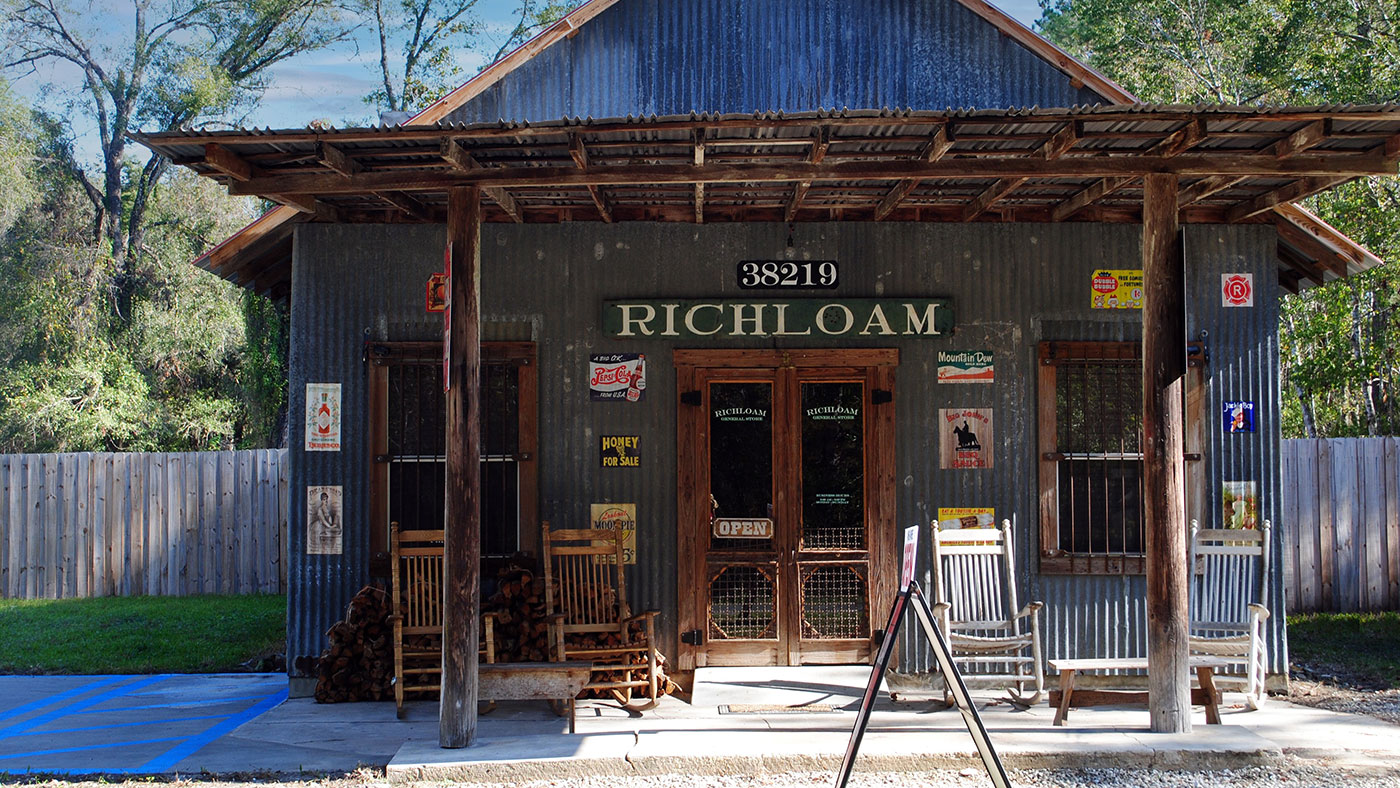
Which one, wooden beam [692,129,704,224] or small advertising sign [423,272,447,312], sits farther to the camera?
small advertising sign [423,272,447,312]

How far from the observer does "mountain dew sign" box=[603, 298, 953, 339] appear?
321 inches

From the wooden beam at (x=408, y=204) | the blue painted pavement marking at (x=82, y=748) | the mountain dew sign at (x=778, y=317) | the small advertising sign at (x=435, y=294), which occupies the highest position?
the wooden beam at (x=408, y=204)

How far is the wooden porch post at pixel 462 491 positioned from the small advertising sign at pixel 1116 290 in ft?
15.3

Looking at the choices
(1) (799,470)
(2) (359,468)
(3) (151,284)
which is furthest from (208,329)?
(1) (799,470)

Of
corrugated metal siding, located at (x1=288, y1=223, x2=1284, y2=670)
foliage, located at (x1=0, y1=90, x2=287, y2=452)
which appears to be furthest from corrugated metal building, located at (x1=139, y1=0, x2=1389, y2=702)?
foliage, located at (x1=0, y1=90, x2=287, y2=452)

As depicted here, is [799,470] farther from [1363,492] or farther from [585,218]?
[1363,492]

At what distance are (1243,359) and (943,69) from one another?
3308mm

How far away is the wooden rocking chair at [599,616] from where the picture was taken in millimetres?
7508

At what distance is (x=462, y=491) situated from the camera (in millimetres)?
6426

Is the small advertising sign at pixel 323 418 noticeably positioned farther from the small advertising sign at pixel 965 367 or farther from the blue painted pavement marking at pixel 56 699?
the small advertising sign at pixel 965 367

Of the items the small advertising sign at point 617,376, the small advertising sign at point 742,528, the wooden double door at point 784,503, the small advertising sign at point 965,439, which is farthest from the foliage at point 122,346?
the small advertising sign at point 965,439

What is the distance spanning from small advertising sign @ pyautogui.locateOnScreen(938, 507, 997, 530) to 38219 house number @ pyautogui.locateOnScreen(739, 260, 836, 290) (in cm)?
190

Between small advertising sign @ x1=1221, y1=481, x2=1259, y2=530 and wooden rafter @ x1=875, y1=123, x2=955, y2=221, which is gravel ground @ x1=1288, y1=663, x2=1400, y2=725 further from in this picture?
wooden rafter @ x1=875, y1=123, x2=955, y2=221

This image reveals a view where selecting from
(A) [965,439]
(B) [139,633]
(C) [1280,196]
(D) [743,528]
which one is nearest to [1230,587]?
(A) [965,439]
